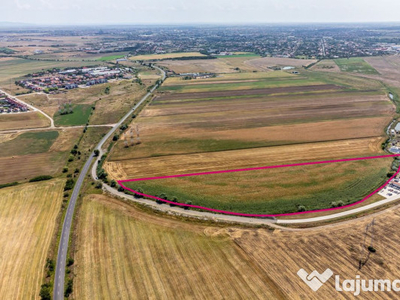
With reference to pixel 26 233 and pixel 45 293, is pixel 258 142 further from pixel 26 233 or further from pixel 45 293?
pixel 45 293

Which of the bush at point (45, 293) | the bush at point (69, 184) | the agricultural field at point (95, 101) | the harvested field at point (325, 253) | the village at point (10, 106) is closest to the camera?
the bush at point (45, 293)

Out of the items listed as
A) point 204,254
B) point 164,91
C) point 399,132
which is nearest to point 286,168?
point 204,254

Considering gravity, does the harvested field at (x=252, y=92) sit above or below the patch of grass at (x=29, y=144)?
above

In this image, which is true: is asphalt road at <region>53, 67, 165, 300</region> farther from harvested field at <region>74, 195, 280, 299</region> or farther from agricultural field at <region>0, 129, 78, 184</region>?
agricultural field at <region>0, 129, 78, 184</region>

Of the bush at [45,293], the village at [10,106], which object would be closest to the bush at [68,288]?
the bush at [45,293]

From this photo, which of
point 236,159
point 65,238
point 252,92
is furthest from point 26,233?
point 252,92

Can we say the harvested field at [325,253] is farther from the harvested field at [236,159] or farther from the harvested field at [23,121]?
the harvested field at [23,121]

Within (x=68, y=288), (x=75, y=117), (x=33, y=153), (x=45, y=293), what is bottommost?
(x=68, y=288)
